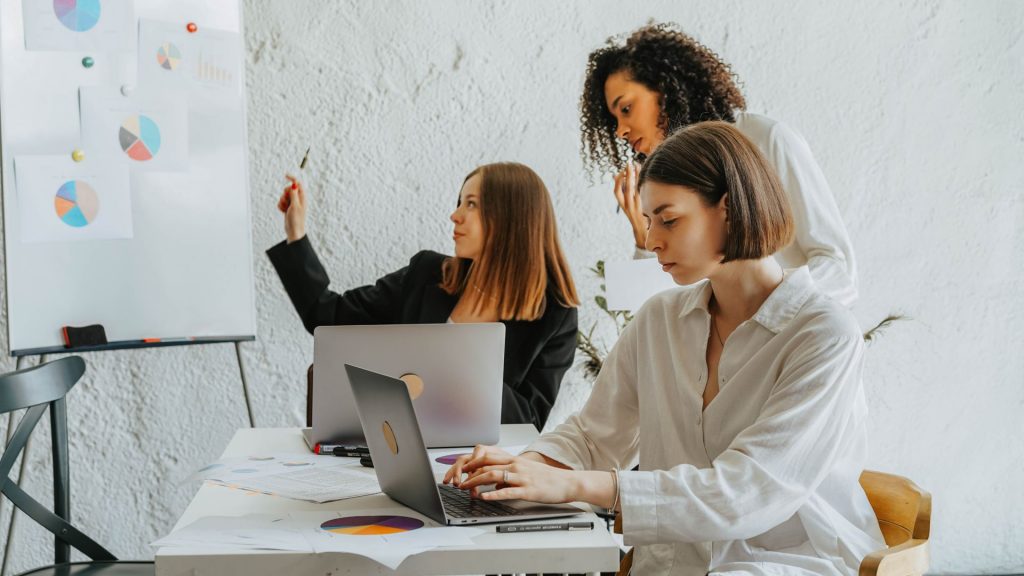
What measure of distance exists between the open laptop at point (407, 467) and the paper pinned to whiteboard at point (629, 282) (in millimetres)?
1288

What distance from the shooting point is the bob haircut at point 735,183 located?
1354 mm

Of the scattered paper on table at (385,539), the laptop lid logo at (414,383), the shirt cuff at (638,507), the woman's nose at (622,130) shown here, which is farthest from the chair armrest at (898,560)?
the woman's nose at (622,130)

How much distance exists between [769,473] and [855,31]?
7.60 feet

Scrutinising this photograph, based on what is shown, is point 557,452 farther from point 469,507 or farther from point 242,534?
point 242,534

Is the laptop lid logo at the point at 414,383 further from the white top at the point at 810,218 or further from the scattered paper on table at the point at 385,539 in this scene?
the white top at the point at 810,218

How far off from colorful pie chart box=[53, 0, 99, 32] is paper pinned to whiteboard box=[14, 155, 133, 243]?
34 cm

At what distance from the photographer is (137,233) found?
2.58m

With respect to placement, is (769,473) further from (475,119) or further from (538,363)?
(475,119)

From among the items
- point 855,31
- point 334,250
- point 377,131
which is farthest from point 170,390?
point 855,31

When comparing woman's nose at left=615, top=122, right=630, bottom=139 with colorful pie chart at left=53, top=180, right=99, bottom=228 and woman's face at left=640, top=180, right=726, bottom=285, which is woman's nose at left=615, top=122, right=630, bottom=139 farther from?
colorful pie chart at left=53, top=180, right=99, bottom=228

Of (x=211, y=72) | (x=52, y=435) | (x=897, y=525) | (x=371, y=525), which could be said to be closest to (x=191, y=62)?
(x=211, y=72)

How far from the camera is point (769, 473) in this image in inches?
49.0

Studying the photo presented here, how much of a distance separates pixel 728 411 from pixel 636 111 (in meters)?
1.24

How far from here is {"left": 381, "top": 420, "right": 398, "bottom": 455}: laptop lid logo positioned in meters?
1.28
